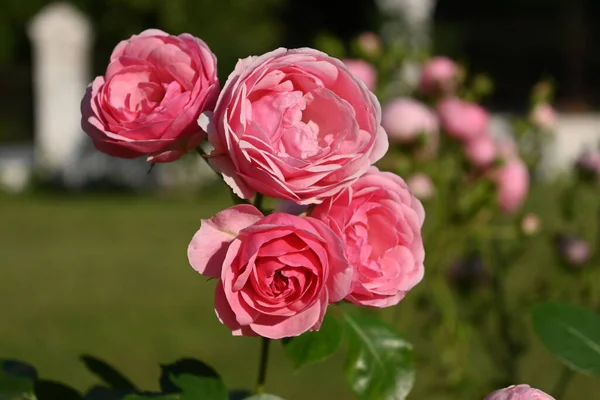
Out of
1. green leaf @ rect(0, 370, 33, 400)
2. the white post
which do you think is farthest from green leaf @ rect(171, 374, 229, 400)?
the white post

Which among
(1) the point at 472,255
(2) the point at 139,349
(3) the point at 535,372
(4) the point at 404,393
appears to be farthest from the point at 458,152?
(2) the point at 139,349

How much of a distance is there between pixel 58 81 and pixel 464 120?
25.8ft

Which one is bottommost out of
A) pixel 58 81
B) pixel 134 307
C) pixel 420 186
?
pixel 58 81

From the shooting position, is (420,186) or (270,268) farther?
(420,186)

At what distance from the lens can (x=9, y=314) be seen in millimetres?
4336

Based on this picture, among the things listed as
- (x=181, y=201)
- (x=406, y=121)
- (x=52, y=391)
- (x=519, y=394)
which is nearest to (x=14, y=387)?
(x=52, y=391)

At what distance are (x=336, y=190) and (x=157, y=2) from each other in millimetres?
9920

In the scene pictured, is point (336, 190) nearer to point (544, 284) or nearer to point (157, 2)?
point (544, 284)

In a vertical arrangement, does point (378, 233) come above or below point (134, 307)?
above

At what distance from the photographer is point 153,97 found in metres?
0.64


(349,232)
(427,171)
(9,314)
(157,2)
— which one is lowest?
(157,2)

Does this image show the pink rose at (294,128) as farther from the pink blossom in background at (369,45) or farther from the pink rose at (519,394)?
the pink blossom in background at (369,45)

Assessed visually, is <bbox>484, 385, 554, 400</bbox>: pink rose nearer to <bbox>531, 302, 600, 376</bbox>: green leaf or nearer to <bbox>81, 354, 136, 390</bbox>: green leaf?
<bbox>531, 302, 600, 376</bbox>: green leaf

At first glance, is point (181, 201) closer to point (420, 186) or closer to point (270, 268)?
point (420, 186)
